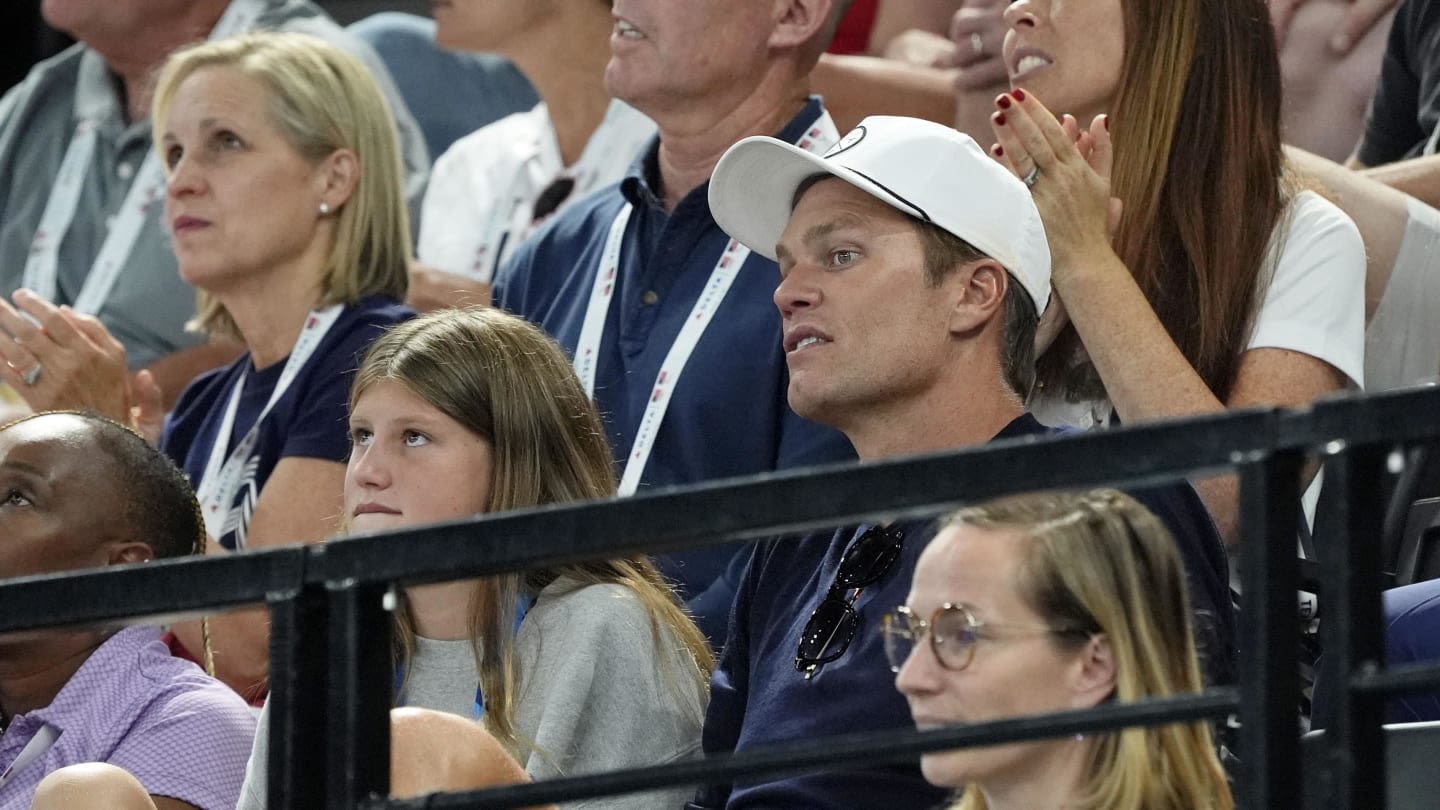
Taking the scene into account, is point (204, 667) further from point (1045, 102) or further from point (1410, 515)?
point (1410, 515)

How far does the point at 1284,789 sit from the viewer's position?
1.48 m

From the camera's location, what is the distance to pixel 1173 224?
322cm

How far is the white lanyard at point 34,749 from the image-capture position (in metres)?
2.84

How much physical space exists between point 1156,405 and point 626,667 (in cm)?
78

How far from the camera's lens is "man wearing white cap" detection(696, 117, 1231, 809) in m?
2.65

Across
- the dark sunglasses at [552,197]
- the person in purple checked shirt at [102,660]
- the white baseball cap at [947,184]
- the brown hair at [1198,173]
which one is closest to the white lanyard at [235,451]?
the person in purple checked shirt at [102,660]

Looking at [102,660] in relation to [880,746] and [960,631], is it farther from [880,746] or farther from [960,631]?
[880,746]

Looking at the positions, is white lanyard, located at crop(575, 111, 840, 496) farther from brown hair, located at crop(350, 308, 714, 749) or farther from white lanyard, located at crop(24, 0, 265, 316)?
white lanyard, located at crop(24, 0, 265, 316)

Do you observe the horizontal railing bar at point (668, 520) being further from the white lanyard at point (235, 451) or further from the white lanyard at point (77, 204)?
the white lanyard at point (77, 204)

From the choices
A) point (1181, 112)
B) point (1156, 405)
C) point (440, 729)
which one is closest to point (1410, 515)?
point (1156, 405)

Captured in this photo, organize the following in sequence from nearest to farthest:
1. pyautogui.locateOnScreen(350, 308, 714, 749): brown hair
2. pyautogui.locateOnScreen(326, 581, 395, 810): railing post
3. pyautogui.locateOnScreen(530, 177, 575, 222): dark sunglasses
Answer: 1. pyautogui.locateOnScreen(326, 581, 395, 810): railing post
2. pyautogui.locateOnScreen(350, 308, 714, 749): brown hair
3. pyautogui.locateOnScreen(530, 177, 575, 222): dark sunglasses

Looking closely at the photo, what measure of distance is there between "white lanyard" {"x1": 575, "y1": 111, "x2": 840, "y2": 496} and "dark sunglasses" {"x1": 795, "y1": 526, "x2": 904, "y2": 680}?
807mm

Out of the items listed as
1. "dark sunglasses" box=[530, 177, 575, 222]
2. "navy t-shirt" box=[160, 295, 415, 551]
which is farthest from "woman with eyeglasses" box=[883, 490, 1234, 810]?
"dark sunglasses" box=[530, 177, 575, 222]

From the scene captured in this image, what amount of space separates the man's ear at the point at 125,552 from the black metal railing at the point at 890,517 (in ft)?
4.65
